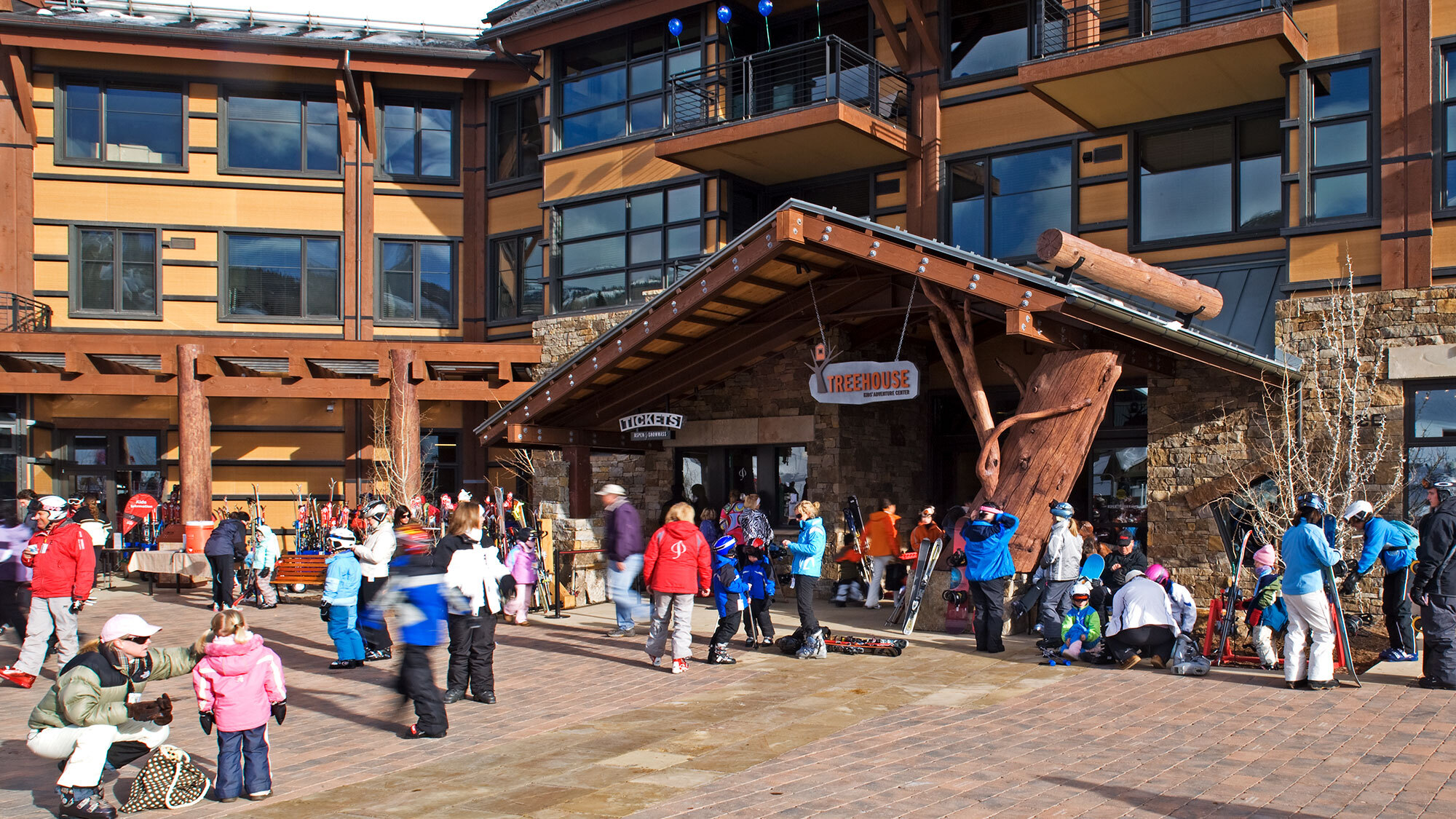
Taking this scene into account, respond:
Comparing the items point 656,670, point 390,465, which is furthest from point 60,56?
point 656,670

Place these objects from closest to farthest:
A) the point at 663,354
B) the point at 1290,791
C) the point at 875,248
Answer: the point at 1290,791
the point at 875,248
the point at 663,354

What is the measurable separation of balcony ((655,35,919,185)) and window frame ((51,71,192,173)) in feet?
31.8

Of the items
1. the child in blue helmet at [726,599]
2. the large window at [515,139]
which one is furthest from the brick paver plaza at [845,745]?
the large window at [515,139]

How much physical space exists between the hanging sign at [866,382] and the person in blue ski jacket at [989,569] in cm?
232

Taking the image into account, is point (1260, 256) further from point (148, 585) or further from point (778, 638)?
point (148, 585)

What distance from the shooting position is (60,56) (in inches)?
859

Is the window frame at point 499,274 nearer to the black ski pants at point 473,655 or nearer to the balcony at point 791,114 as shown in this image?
the balcony at point 791,114

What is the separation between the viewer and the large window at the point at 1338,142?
13.6 metres

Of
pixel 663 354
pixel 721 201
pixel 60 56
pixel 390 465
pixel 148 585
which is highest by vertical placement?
pixel 60 56

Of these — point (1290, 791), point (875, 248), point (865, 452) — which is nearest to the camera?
point (1290, 791)

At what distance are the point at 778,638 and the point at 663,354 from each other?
525 centimetres

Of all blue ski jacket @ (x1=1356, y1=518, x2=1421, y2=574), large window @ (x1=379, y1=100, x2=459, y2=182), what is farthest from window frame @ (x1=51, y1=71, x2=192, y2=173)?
blue ski jacket @ (x1=1356, y1=518, x2=1421, y2=574)

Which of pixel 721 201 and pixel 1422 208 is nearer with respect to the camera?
pixel 1422 208

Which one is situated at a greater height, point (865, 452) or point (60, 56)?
point (60, 56)
